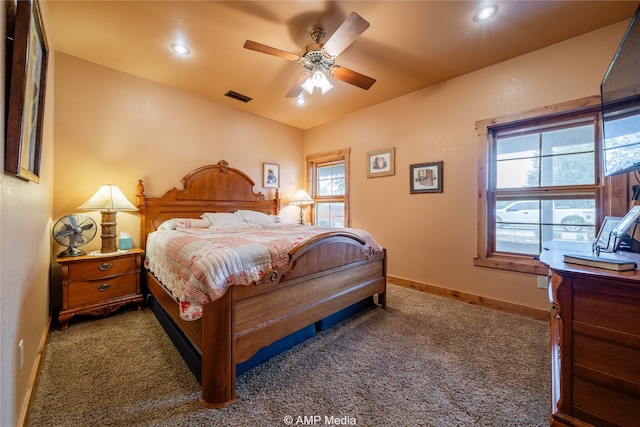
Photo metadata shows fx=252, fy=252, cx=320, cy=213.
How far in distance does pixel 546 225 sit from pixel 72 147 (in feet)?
16.7

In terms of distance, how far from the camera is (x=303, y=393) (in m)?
1.53

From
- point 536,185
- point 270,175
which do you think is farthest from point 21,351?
point 536,185

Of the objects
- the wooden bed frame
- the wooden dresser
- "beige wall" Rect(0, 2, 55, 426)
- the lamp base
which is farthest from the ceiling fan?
the lamp base

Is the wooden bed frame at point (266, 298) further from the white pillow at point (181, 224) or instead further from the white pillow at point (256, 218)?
the white pillow at point (256, 218)

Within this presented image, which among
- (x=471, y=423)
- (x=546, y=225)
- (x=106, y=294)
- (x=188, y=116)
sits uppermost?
(x=188, y=116)

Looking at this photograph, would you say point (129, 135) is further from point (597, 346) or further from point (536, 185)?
point (536, 185)

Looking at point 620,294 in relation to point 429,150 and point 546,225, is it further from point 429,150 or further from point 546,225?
point 429,150

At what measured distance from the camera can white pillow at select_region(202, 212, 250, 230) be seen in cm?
318

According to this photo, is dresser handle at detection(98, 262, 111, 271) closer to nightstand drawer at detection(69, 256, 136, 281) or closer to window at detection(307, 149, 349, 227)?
nightstand drawer at detection(69, 256, 136, 281)

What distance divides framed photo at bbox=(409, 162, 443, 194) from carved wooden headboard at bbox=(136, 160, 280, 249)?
7.83 ft

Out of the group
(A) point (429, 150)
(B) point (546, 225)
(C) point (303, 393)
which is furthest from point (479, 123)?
(C) point (303, 393)

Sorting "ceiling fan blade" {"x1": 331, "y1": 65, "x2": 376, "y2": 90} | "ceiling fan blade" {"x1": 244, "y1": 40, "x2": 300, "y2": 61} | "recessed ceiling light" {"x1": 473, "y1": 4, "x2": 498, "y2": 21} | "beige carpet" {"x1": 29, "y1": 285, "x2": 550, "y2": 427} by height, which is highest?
"recessed ceiling light" {"x1": 473, "y1": 4, "x2": 498, "y2": 21}

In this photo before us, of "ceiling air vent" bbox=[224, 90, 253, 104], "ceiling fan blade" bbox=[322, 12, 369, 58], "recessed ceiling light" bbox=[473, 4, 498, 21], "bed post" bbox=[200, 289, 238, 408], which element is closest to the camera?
"bed post" bbox=[200, 289, 238, 408]

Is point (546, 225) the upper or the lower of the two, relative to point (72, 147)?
lower
